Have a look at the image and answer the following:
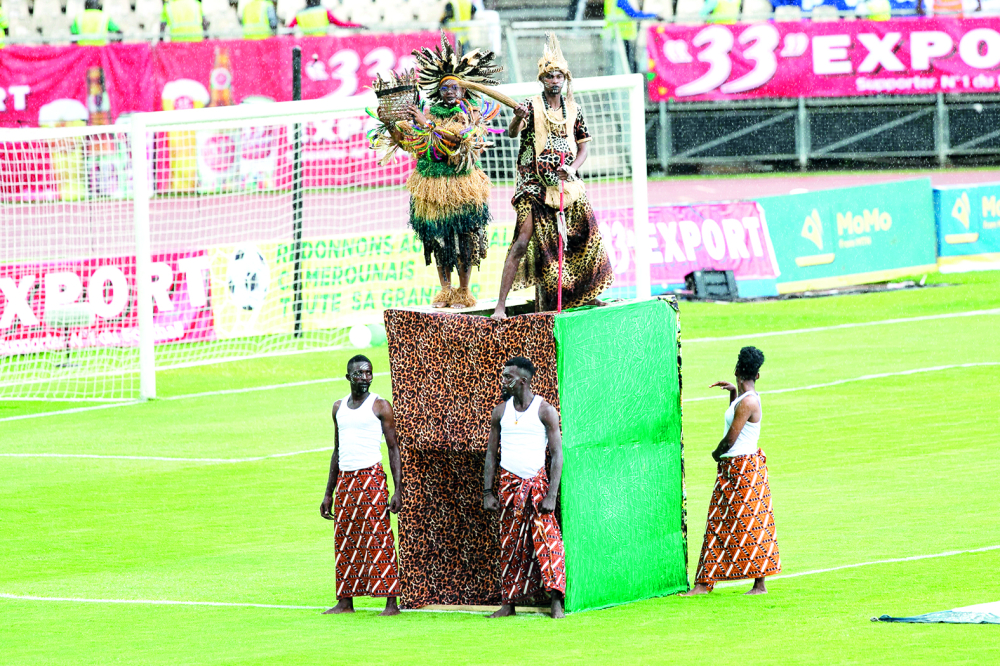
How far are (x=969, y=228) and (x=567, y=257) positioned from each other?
2095cm

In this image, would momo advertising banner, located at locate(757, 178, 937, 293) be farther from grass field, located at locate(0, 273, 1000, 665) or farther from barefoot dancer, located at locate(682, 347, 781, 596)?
barefoot dancer, located at locate(682, 347, 781, 596)

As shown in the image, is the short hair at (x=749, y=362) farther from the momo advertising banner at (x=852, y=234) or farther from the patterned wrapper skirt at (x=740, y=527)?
the momo advertising banner at (x=852, y=234)

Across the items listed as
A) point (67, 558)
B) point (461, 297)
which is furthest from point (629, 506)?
point (67, 558)

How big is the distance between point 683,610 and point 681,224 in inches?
690

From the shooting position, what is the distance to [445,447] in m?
10.5

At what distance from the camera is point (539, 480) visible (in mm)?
9961

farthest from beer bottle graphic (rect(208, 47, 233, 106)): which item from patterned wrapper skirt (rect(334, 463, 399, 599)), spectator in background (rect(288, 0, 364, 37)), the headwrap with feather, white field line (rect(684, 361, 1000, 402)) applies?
patterned wrapper skirt (rect(334, 463, 399, 599))

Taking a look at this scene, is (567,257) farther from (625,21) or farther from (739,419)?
(625,21)

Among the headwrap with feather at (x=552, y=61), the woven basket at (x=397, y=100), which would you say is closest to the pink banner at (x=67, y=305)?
the woven basket at (x=397, y=100)

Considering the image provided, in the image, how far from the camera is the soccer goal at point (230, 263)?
21422mm

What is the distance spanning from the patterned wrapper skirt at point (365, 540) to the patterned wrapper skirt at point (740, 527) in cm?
202

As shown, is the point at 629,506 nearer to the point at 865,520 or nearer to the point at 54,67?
the point at 865,520

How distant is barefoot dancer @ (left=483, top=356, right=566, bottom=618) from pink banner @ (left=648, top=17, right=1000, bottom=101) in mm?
28036

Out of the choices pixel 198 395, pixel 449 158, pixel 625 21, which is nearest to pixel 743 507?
pixel 449 158
